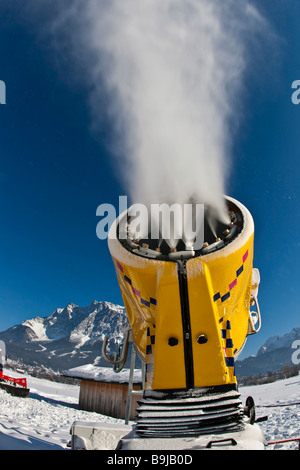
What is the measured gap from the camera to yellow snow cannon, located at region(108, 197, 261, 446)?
7.83ft

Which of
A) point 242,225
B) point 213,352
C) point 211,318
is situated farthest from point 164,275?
point 242,225

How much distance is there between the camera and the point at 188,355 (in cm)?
254

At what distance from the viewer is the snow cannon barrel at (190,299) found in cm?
254

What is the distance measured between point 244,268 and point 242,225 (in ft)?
1.42

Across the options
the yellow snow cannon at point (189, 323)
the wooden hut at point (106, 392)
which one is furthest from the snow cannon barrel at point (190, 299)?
the wooden hut at point (106, 392)

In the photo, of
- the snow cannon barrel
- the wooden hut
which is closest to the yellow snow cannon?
the snow cannon barrel

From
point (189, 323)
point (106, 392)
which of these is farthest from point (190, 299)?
point (106, 392)

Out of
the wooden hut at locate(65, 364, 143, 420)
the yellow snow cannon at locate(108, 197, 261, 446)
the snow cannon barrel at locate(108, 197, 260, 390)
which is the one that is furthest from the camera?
the wooden hut at locate(65, 364, 143, 420)

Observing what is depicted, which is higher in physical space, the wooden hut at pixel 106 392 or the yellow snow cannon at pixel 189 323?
the wooden hut at pixel 106 392

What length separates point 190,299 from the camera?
A: 267 cm

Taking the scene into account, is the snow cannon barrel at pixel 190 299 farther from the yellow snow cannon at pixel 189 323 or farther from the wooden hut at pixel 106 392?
the wooden hut at pixel 106 392

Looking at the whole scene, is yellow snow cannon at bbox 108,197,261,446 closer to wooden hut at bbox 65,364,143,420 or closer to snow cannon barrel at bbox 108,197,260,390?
snow cannon barrel at bbox 108,197,260,390
